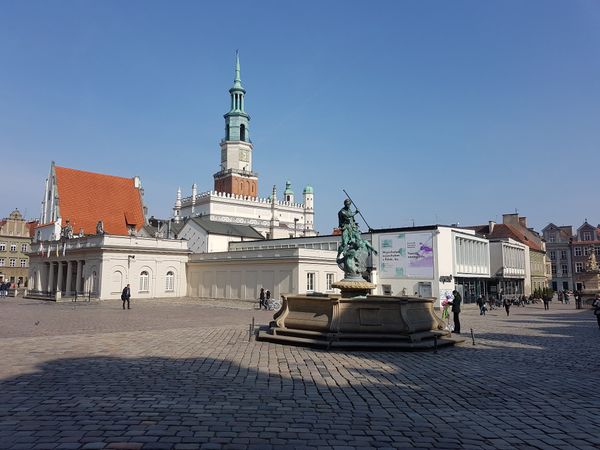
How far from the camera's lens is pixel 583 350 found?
13.5 m

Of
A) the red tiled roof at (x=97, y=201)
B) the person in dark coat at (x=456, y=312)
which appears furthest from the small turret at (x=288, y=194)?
the person in dark coat at (x=456, y=312)

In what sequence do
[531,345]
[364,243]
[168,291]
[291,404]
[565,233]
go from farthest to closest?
1. [565,233]
2. [168,291]
3. [364,243]
4. [531,345]
5. [291,404]

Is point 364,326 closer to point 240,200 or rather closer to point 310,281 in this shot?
point 310,281

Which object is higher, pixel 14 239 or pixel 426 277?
pixel 14 239

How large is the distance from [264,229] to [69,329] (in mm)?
57371

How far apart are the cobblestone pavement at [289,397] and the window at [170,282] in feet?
119

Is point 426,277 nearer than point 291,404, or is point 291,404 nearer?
point 291,404

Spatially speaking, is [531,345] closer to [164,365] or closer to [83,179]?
[164,365]

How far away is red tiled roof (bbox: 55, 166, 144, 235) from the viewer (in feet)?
188

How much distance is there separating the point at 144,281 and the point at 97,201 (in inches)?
767

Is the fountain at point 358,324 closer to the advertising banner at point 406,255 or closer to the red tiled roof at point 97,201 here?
the advertising banner at point 406,255

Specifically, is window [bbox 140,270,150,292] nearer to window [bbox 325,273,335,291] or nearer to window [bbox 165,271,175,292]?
window [bbox 165,271,175,292]

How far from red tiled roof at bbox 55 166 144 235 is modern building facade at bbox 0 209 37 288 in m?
24.9

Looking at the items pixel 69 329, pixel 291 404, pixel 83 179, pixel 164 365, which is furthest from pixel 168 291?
pixel 291 404
